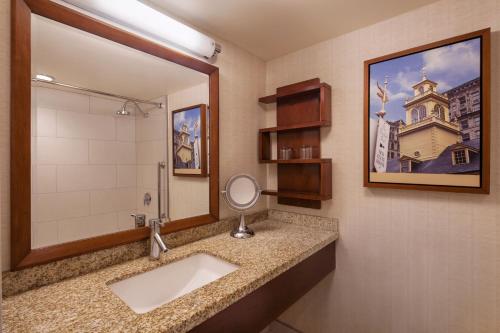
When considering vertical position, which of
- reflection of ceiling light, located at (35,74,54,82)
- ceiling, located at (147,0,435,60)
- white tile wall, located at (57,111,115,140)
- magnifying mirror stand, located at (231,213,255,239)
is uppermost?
ceiling, located at (147,0,435,60)

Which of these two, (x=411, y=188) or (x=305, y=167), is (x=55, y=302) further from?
(x=411, y=188)

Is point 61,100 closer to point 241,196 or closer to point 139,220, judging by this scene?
point 139,220

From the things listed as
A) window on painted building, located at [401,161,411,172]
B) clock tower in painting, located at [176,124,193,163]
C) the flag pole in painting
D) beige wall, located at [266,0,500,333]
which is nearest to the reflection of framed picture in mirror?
clock tower in painting, located at [176,124,193,163]

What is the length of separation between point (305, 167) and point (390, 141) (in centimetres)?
55

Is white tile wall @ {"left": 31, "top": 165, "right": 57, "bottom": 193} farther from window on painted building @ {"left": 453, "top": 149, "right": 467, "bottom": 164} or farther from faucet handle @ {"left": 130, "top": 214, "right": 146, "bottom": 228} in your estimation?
window on painted building @ {"left": 453, "top": 149, "right": 467, "bottom": 164}

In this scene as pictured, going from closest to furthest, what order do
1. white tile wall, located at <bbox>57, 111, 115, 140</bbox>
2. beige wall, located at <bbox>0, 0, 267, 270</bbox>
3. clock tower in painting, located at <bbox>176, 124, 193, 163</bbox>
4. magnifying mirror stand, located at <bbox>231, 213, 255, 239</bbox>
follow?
white tile wall, located at <bbox>57, 111, 115, 140</bbox> < clock tower in painting, located at <bbox>176, 124, 193, 163</bbox> < magnifying mirror stand, located at <bbox>231, 213, 255, 239</bbox> < beige wall, located at <bbox>0, 0, 267, 270</bbox>

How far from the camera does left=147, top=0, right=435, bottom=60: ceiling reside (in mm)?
1286

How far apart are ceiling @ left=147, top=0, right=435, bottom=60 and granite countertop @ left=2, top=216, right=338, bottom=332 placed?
1259mm

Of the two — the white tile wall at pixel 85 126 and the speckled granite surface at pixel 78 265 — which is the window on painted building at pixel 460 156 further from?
the white tile wall at pixel 85 126

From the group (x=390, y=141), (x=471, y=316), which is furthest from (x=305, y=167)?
(x=471, y=316)

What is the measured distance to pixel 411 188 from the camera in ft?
4.32

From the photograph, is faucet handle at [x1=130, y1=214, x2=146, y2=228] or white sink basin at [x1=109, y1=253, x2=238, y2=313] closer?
white sink basin at [x1=109, y1=253, x2=238, y2=313]

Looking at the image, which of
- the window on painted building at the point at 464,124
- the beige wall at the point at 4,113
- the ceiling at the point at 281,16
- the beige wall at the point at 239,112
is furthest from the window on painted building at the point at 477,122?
the beige wall at the point at 4,113

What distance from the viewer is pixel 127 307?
31.7 inches
